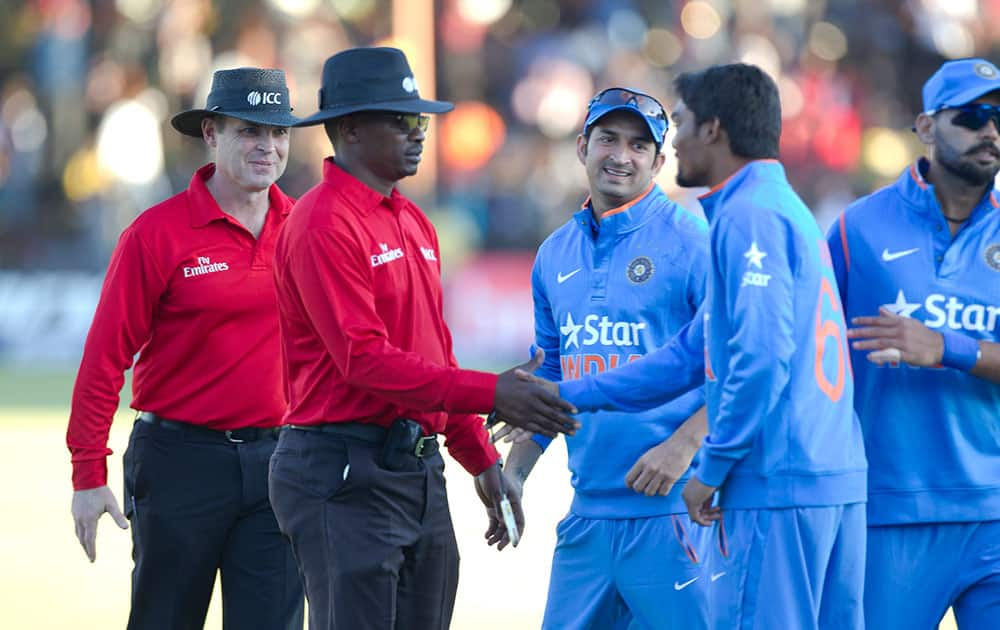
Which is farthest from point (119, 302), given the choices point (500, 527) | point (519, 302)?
point (519, 302)

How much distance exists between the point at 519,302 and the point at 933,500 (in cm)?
1555

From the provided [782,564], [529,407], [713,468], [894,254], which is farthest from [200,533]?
[894,254]

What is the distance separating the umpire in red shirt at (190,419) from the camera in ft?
19.5

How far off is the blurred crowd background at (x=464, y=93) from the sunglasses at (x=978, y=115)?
1467 cm

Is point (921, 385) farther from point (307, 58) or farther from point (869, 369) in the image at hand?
Result: point (307, 58)

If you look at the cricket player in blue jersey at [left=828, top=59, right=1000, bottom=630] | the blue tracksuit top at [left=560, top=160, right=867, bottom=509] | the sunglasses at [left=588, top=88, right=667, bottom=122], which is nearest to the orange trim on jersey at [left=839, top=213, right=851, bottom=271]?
the cricket player in blue jersey at [left=828, top=59, right=1000, bottom=630]

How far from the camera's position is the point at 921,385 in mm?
5320

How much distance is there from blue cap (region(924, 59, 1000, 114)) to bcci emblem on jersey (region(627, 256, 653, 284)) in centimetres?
112

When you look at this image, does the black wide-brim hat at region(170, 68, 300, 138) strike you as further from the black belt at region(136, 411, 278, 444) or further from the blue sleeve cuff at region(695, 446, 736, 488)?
the blue sleeve cuff at region(695, 446, 736, 488)

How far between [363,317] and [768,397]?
1379mm

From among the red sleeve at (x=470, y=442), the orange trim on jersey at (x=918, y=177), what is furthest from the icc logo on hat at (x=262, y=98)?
the orange trim on jersey at (x=918, y=177)

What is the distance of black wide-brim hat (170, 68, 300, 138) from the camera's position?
6.19m

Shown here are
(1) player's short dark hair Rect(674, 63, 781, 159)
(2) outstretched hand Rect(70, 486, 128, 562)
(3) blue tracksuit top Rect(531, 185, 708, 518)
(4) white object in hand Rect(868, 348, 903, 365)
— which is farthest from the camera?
(2) outstretched hand Rect(70, 486, 128, 562)

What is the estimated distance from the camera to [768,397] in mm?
4488
